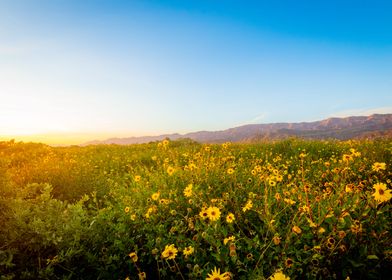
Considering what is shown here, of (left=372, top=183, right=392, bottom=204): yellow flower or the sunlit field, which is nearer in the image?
(left=372, top=183, right=392, bottom=204): yellow flower

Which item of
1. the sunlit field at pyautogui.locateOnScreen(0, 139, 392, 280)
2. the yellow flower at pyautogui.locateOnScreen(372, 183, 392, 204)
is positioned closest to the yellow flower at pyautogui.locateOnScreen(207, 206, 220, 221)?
the sunlit field at pyautogui.locateOnScreen(0, 139, 392, 280)

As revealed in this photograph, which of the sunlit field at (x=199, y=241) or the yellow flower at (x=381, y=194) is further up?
the yellow flower at (x=381, y=194)

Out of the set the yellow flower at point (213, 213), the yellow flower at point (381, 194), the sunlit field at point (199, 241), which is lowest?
the sunlit field at point (199, 241)

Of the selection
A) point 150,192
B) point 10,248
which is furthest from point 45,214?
point 150,192

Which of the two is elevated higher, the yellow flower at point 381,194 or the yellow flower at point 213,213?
the yellow flower at point 381,194

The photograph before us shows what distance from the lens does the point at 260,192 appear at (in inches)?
186

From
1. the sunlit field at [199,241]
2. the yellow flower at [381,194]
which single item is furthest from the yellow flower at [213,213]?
the yellow flower at [381,194]

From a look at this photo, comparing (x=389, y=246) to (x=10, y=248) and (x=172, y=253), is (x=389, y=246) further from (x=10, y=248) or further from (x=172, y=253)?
(x=10, y=248)

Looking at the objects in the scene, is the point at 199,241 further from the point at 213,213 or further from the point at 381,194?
the point at 381,194

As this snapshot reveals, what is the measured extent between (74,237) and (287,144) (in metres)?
9.23

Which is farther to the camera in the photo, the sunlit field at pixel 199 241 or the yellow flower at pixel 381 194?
the sunlit field at pixel 199 241

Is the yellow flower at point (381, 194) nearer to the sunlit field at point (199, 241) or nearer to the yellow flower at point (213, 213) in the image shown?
the sunlit field at point (199, 241)

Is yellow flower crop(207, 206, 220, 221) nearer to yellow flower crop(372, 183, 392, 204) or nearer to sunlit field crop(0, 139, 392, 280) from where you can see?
sunlit field crop(0, 139, 392, 280)

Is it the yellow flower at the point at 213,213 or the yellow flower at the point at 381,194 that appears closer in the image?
the yellow flower at the point at 381,194
